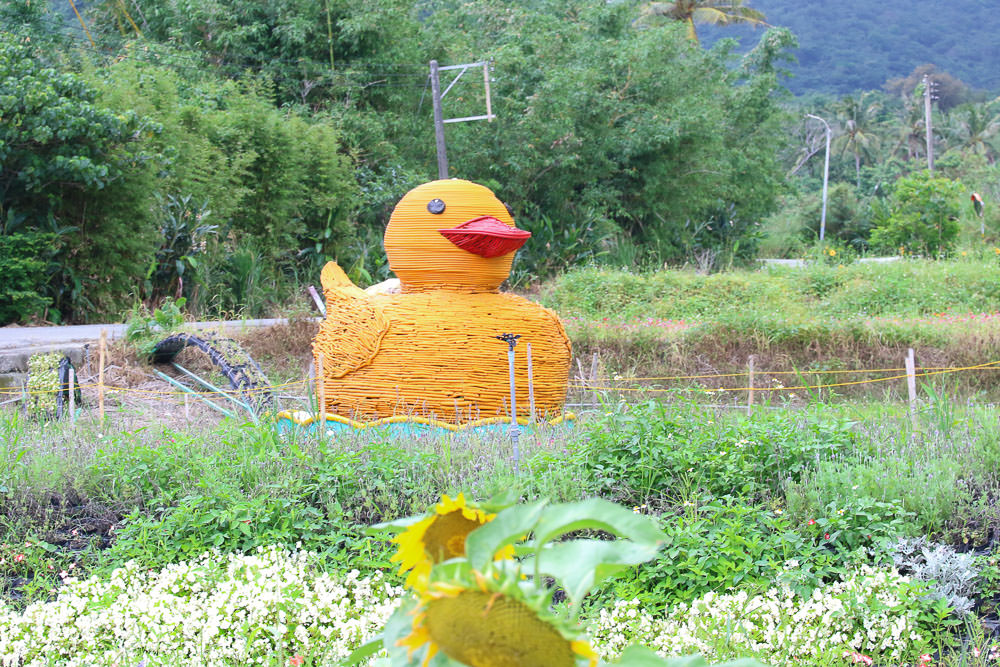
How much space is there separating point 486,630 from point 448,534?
0.86 feet

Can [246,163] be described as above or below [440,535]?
above

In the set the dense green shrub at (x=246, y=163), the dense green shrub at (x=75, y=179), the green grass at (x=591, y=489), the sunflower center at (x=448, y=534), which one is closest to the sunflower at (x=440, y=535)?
the sunflower center at (x=448, y=534)

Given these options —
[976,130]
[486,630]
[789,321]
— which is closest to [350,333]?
[486,630]

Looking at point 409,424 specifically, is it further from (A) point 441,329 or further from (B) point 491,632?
(B) point 491,632

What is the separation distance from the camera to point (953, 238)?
21953 mm

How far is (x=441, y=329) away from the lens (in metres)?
5.89

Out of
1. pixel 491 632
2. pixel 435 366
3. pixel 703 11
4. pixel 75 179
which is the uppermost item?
pixel 703 11

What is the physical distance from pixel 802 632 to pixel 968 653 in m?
0.54

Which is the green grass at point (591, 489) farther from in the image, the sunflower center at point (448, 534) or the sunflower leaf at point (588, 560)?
the sunflower leaf at point (588, 560)

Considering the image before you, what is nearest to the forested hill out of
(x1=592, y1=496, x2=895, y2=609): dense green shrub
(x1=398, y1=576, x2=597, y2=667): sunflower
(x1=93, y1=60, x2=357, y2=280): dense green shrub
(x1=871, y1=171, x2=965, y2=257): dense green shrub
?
(x1=871, y1=171, x2=965, y2=257): dense green shrub

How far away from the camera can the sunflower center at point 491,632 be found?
101cm

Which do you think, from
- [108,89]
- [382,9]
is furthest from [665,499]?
[382,9]

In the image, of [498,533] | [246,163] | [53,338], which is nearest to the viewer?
[498,533]

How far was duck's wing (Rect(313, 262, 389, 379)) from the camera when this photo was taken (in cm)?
588
